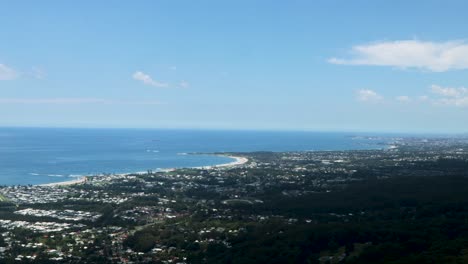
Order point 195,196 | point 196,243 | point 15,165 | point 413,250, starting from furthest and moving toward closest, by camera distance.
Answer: point 15,165 < point 195,196 < point 196,243 < point 413,250

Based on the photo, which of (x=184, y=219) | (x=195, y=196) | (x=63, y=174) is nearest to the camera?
(x=184, y=219)

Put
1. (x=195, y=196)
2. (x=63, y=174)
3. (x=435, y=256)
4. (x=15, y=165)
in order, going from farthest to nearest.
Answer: (x=15, y=165), (x=63, y=174), (x=195, y=196), (x=435, y=256)

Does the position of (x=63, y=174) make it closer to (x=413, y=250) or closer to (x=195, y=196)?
(x=195, y=196)

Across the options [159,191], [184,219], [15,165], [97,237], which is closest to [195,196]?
[159,191]

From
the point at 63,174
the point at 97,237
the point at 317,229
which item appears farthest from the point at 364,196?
the point at 63,174

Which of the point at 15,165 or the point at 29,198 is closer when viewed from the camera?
the point at 29,198

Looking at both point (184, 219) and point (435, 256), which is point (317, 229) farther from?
point (184, 219)
